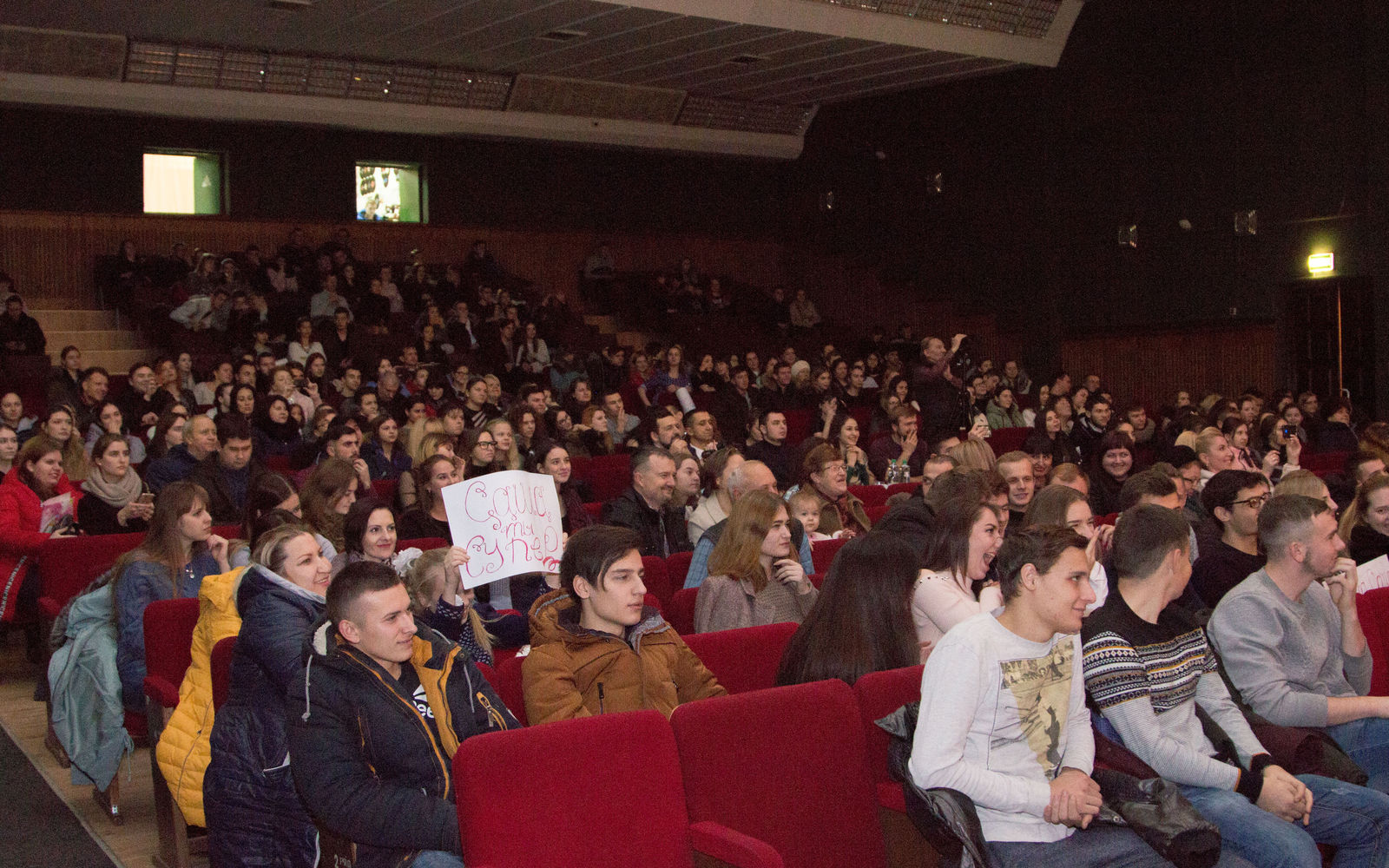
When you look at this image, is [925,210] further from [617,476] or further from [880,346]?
[617,476]

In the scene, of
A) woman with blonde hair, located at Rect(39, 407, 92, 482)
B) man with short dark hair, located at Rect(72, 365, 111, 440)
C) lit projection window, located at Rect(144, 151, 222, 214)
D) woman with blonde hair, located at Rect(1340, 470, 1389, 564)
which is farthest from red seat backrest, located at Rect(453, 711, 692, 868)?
lit projection window, located at Rect(144, 151, 222, 214)

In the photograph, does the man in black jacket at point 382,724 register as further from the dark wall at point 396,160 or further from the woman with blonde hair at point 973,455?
the dark wall at point 396,160

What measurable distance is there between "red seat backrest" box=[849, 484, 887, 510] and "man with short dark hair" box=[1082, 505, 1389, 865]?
3.95 metres

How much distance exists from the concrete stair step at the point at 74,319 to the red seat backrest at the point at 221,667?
1056 cm

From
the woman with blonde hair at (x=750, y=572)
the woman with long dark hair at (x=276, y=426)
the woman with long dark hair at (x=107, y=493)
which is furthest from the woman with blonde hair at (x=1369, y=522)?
the woman with long dark hair at (x=276, y=426)

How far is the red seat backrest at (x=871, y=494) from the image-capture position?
7.33m

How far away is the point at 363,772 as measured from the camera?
2.85 meters

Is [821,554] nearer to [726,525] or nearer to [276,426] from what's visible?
[726,525]

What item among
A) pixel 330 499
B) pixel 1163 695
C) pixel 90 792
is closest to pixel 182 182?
pixel 330 499

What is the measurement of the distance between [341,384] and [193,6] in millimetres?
3545

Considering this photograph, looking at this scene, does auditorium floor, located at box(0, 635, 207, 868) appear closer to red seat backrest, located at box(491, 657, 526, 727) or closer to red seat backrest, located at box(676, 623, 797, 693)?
red seat backrest, located at box(491, 657, 526, 727)

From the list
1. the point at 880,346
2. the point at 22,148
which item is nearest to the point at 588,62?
the point at 880,346

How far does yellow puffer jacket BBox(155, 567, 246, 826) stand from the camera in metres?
3.75

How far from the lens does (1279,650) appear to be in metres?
3.69
